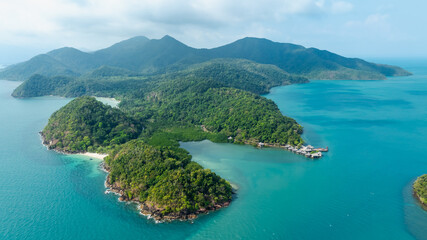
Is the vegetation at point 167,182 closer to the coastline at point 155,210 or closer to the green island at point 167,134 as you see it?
the green island at point 167,134

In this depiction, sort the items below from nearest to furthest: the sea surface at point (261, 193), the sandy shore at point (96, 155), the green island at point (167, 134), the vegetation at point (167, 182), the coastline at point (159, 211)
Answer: the sea surface at point (261, 193)
the coastline at point (159, 211)
the vegetation at point (167, 182)
the green island at point (167, 134)
the sandy shore at point (96, 155)

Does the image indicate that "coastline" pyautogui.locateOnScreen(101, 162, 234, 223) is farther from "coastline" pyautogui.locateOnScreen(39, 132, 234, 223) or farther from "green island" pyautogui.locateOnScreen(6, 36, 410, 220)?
"green island" pyautogui.locateOnScreen(6, 36, 410, 220)

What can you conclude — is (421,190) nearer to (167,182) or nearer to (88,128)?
(167,182)

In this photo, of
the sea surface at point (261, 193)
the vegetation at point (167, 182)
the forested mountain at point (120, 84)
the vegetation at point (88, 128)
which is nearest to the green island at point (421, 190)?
the sea surface at point (261, 193)

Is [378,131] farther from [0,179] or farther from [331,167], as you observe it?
[0,179]

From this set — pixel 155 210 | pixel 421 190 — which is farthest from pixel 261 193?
pixel 421 190

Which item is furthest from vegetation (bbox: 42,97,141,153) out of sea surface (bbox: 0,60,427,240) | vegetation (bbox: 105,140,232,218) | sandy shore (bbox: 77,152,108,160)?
vegetation (bbox: 105,140,232,218)
